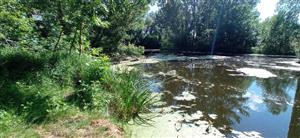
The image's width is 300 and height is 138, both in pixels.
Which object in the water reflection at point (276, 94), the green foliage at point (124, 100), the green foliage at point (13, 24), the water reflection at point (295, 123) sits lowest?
the water reflection at point (276, 94)

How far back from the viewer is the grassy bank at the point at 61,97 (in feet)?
10.1

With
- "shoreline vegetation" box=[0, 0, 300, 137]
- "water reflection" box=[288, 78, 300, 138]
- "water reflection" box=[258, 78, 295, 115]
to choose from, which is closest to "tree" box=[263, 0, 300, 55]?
"water reflection" box=[258, 78, 295, 115]

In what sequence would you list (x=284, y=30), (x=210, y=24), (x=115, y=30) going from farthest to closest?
(x=284, y=30) → (x=210, y=24) → (x=115, y=30)

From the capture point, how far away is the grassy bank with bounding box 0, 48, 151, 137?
10.1ft

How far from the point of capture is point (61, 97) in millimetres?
3971

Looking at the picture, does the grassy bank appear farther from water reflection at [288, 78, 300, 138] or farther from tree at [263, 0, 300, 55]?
tree at [263, 0, 300, 55]

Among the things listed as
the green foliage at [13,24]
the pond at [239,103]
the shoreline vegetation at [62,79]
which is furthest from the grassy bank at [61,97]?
the pond at [239,103]

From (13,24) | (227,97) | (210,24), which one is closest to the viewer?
(13,24)

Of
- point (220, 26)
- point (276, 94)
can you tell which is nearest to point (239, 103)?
point (276, 94)

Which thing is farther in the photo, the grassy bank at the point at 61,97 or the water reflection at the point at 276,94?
the water reflection at the point at 276,94

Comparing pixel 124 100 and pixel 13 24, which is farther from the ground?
pixel 13 24

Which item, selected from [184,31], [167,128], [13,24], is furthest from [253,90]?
[184,31]

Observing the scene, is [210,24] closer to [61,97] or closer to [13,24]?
[13,24]

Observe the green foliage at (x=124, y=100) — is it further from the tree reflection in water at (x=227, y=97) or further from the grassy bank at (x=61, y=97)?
the tree reflection in water at (x=227, y=97)
